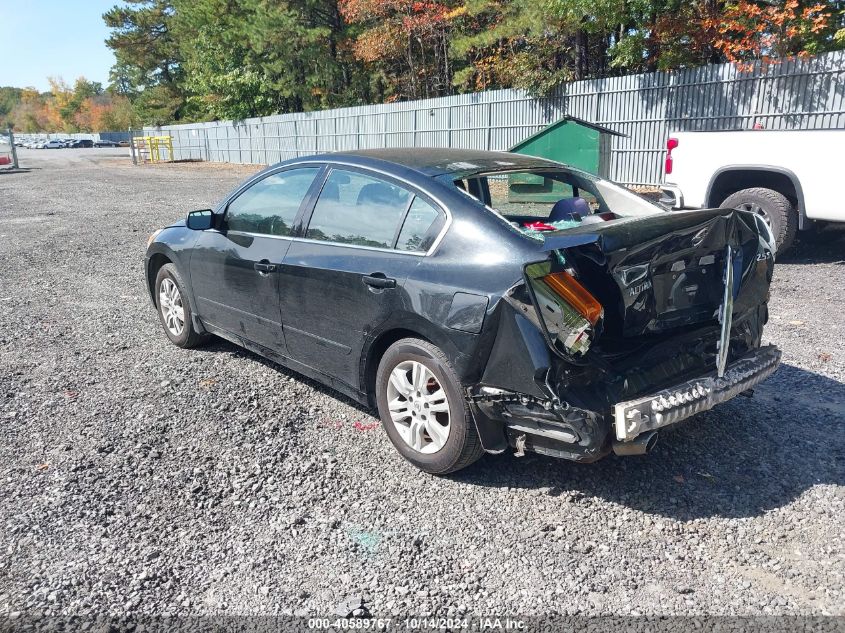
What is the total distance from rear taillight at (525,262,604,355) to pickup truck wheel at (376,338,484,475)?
1.83 feet

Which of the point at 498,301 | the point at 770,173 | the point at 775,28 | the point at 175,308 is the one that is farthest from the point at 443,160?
the point at 775,28

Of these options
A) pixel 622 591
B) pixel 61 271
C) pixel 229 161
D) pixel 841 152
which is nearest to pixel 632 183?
pixel 841 152

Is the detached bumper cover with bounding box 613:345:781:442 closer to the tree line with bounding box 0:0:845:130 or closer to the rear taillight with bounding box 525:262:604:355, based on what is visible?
the rear taillight with bounding box 525:262:604:355

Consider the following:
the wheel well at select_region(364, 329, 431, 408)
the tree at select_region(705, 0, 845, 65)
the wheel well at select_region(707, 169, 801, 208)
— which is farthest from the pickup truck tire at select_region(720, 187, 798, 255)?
the tree at select_region(705, 0, 845, 65)

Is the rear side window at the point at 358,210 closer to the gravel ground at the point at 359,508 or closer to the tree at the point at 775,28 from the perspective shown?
the gravel ground at the point at 359,508

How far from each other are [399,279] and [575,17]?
1469 cm

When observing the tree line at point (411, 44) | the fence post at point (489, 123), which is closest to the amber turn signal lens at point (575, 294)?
the tree line at point (411, 44)

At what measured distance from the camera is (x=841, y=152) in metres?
7.30

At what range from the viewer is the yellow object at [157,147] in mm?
41219

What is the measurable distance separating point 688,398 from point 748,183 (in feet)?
20.7

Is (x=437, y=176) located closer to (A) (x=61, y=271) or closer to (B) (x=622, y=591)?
(B) (x=622, y=591)

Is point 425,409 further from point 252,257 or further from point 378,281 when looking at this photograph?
point 252,257

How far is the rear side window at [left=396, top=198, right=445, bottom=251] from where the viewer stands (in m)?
3.54

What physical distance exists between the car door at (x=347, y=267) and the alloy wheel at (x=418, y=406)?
320mm
